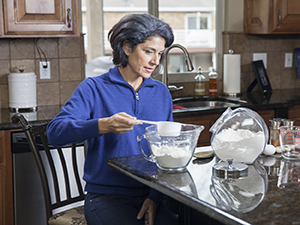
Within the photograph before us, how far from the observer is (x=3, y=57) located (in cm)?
262

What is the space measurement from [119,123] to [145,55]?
1.40 ft

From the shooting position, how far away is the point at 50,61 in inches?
108

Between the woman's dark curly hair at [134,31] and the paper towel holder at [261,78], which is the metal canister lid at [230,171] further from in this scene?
the paper towel holder at [261,78]

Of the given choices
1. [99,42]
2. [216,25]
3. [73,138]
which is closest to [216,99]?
[216,25]

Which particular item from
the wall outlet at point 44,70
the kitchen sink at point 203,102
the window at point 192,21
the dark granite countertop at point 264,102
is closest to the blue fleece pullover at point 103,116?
the dark granite countertop at point 264,102

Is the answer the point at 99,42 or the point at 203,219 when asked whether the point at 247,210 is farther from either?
the point at 99,42

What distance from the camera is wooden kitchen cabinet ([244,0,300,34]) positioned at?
304 cm

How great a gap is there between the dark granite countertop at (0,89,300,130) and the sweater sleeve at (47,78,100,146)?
0.79m

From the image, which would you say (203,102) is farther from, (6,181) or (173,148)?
(173,148)

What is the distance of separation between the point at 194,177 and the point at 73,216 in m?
0.73

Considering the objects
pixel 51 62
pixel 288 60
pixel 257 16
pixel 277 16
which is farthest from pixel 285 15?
pixel 51 62

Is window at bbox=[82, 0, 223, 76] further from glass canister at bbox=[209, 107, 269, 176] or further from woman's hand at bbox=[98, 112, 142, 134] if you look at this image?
glass canister at bbox=[209, 107, 269, 176]

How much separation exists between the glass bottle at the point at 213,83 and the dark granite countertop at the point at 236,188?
1805mm

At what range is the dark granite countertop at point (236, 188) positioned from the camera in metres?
0.88
